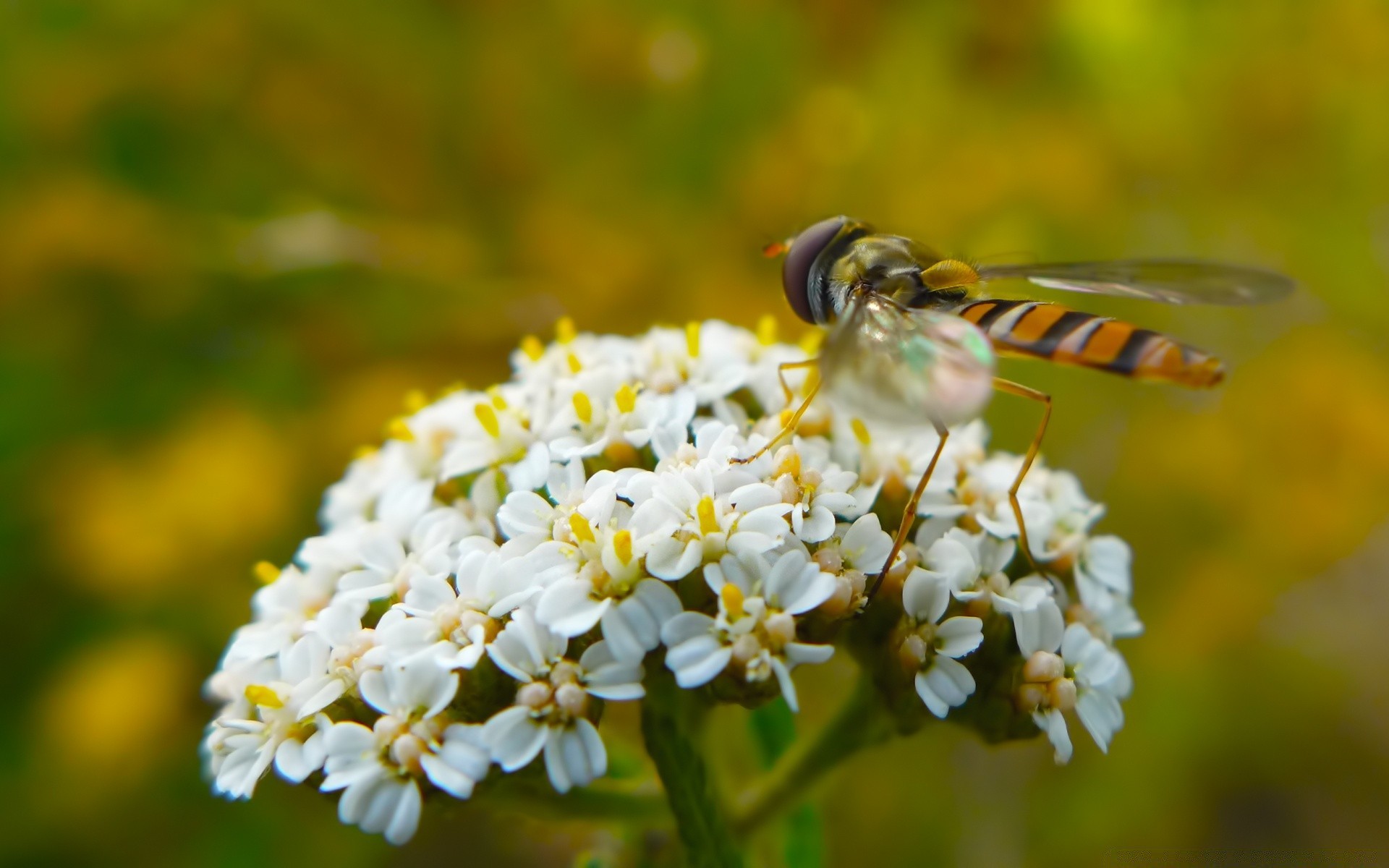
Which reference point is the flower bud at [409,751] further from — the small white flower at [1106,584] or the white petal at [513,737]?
the small white flower at [1106,584]

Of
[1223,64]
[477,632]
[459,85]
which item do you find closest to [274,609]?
[477,632]

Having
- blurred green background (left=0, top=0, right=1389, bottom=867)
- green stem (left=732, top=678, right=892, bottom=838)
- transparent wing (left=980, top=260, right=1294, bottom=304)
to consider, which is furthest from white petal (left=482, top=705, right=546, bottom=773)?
blurred green background (left=0, top=0, right=1389, bottom=867)

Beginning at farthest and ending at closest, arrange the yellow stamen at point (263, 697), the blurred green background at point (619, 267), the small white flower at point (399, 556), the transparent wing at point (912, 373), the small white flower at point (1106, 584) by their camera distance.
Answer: the blurred green background at point (619, 267) → the small white flower at point (1106, 584) → the small white flower at point (399, 556) → the yellow stamen at point (263, 697) → the transparent wing at point (912, 373)

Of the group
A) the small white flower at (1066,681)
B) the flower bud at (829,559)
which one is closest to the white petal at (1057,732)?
the small white flower at (1066,681)

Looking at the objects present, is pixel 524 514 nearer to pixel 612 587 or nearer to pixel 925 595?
pixel 612 587

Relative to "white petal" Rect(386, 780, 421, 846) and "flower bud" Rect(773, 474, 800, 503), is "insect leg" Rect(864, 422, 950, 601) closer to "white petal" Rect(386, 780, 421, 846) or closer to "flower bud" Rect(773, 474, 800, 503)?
"flower bud" Rect(773, 474, 800, 503)

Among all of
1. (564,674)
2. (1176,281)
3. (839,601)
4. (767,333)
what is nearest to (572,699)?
(564,674)

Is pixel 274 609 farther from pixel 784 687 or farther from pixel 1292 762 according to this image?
pixel 1292 762
